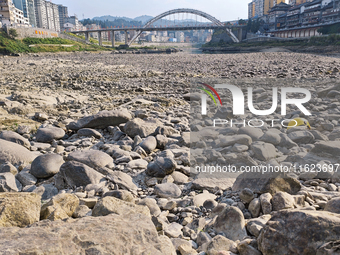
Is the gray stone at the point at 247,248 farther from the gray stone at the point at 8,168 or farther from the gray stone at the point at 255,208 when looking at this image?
the gray stone at the point at 8,168

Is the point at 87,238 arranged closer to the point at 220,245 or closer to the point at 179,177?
the point at 220,245

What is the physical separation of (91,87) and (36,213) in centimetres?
798

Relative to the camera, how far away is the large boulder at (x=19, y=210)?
1.91 m

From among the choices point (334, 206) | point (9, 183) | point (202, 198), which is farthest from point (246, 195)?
point (9, 183)

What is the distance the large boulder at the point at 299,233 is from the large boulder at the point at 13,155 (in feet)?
10.1

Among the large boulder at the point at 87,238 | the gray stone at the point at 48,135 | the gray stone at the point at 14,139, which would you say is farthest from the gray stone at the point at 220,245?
the gray stone at the point at 48,135

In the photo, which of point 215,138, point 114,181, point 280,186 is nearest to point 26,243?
point 114,181

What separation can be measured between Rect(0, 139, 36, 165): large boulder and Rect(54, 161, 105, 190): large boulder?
818 millimetres

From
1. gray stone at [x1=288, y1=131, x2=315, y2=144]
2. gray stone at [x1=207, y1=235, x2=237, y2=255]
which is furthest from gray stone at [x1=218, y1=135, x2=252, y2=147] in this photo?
gray stone at [x1=207, y1=235, x2=237, y2=255]

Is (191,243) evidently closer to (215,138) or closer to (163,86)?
(215,138)

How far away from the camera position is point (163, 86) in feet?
32.8

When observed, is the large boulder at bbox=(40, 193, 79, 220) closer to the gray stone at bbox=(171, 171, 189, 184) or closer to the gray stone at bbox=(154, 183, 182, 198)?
the gray stone at bbox=(154, 183, 182, 198)

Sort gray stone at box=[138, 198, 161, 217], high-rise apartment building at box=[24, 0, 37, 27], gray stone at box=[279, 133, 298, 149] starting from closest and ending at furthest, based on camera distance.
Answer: gray stone at box=[138, 198, 161, 217]
gray stone at box=[279, 133, 298, 149]
high-rise apartment building at box=[24, 0, 37, 27]

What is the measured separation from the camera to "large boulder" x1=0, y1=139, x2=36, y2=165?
351 cm
